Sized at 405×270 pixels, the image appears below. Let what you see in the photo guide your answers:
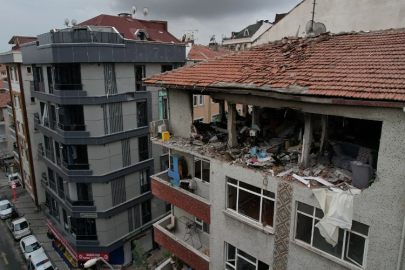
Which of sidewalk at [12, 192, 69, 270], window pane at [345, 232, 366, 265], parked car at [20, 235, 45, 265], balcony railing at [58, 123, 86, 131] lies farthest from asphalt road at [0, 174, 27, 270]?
window pane at [345, 232, 366, 265]

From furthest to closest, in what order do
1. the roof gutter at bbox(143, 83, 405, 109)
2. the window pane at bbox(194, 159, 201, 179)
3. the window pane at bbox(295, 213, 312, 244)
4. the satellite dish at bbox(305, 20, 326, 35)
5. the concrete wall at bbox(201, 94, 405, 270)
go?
the satellite dish at bbox(305, 20, 326, 35) → the window pane at bbox(194, 159, 201, 179) → the window pane at bbox(295, 213, 312, 244) → the concrete wall at bbox(201, 94, 405, 270) → the roof gutter at bbox(143, 83, 405, 109)

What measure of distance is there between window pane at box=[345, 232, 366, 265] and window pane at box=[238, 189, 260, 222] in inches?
143

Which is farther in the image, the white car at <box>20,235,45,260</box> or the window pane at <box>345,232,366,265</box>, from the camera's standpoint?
the white car at <box>20,235,45,260</box>

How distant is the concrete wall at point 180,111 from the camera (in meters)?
12.4

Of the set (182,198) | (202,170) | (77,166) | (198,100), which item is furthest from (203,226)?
(198,100)

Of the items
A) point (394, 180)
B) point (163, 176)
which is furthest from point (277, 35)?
point (394, 180)

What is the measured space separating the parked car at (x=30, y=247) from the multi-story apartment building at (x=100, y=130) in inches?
61.9

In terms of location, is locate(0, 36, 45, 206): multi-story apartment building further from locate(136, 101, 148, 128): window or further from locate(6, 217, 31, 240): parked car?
locate(136, 101, 148, 128): window

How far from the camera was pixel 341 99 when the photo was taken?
7.31 metres

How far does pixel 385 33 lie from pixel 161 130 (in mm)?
10202

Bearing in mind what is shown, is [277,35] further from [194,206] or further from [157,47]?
[194,206]

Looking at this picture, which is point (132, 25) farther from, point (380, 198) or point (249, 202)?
point (380, 198)

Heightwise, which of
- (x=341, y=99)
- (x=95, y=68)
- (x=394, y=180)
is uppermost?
(x=95, y=68)

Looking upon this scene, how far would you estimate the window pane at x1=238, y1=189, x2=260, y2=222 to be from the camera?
1107 centimetres
